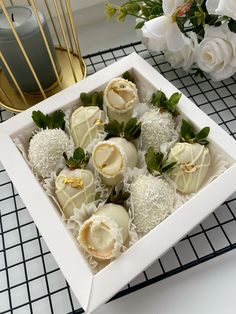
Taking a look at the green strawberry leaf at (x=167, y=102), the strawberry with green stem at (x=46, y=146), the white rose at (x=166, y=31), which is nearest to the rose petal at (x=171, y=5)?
the white rose at (x=166, y=31)

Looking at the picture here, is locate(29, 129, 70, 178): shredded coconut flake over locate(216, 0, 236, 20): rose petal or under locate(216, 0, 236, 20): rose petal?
under

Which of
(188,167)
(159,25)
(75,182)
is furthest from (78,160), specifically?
(159,25)

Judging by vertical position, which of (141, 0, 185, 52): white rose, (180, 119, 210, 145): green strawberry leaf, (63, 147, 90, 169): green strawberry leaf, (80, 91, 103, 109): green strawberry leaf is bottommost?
(180, 119, 210, 145): green strawberry leaf

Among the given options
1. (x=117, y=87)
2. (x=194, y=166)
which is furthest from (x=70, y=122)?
(x=194, y=166)

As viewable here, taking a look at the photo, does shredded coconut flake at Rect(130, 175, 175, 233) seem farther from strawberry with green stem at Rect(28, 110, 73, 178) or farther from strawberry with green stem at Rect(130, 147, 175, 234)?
strawberry with green stem at Rect(28, 110, 73, 178)

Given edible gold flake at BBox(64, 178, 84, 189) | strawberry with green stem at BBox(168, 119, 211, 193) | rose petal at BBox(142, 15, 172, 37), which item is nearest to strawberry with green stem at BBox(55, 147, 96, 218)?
edible gold flake at BBox(64, 178, 84, 189)

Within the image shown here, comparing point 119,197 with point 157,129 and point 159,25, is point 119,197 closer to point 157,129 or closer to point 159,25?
point 157,129
